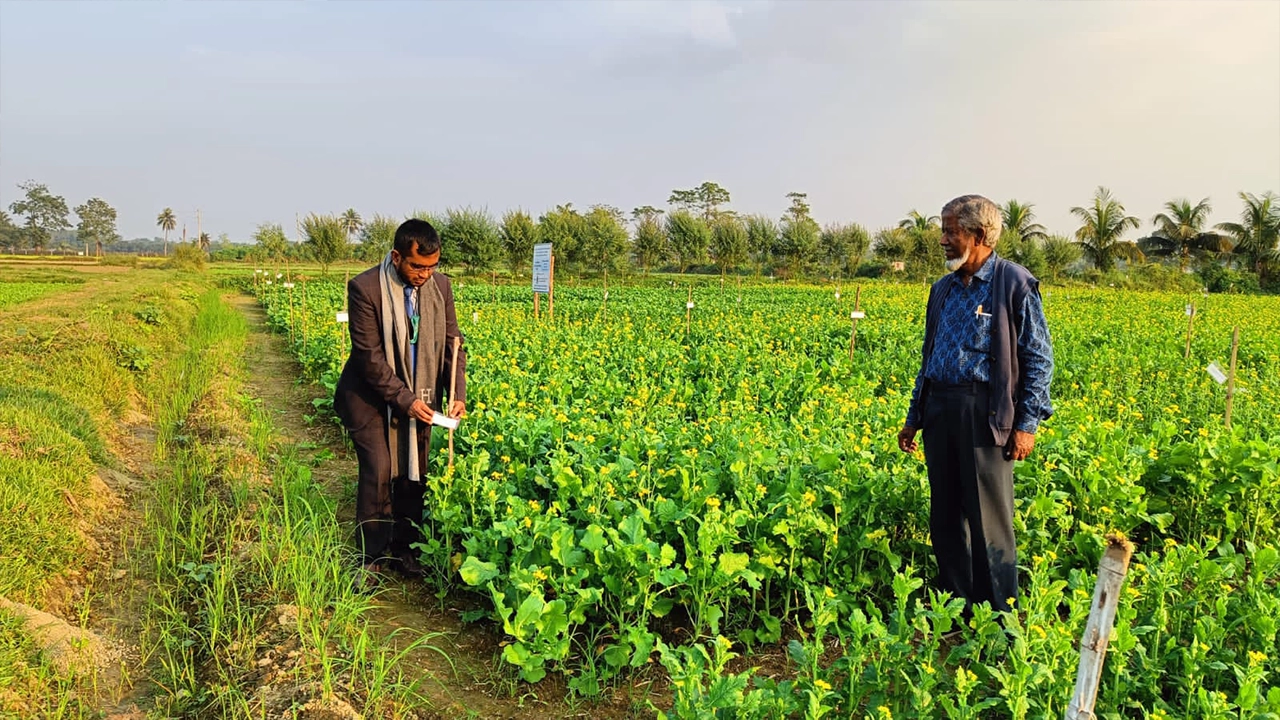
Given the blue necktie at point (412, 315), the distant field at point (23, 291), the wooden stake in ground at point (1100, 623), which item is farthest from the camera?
the distant field at point (23, 291)

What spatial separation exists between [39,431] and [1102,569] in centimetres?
629

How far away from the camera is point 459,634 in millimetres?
3514

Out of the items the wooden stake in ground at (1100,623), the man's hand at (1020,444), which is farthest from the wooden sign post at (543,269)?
the wooden stake in ground at (1100,623)

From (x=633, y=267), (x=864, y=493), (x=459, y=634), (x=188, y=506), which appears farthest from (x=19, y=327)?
(x=633, y=267)

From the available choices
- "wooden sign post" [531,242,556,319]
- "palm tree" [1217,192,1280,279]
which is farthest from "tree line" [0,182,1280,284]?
"wooden sign post" [531,242,556,319]

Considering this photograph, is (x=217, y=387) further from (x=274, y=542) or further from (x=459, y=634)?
(x=459, y=634)

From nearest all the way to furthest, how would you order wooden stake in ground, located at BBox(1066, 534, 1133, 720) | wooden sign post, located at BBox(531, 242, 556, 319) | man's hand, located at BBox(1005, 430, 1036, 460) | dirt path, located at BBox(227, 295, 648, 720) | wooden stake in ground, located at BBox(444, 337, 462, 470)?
wooden stake in ground, located at BBox(1066, 534, 1133, 720) < dirt path, located at BBox(227, 295, 648, 720) < man's hand, located at BBox(1005, 430, 1036, 460) < wooden stake in ground, located at BBox(444, 337, 462, 470) < wooden sign post, located at BBox(531, 242, 556, 319)

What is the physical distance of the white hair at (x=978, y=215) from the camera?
302 centimetres

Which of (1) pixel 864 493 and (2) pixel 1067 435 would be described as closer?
(1) pixel 864 493

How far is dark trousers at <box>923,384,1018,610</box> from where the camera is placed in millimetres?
3113

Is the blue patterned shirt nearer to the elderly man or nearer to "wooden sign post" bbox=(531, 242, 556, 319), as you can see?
the elderly man

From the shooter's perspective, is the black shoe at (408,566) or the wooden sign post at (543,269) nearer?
the black shoe at (408,566)

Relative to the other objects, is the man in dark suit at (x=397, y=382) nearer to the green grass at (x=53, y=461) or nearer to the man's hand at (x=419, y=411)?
the man's hand at (x=419, y=411)

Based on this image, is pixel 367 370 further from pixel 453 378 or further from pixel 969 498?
pixel 969 498
